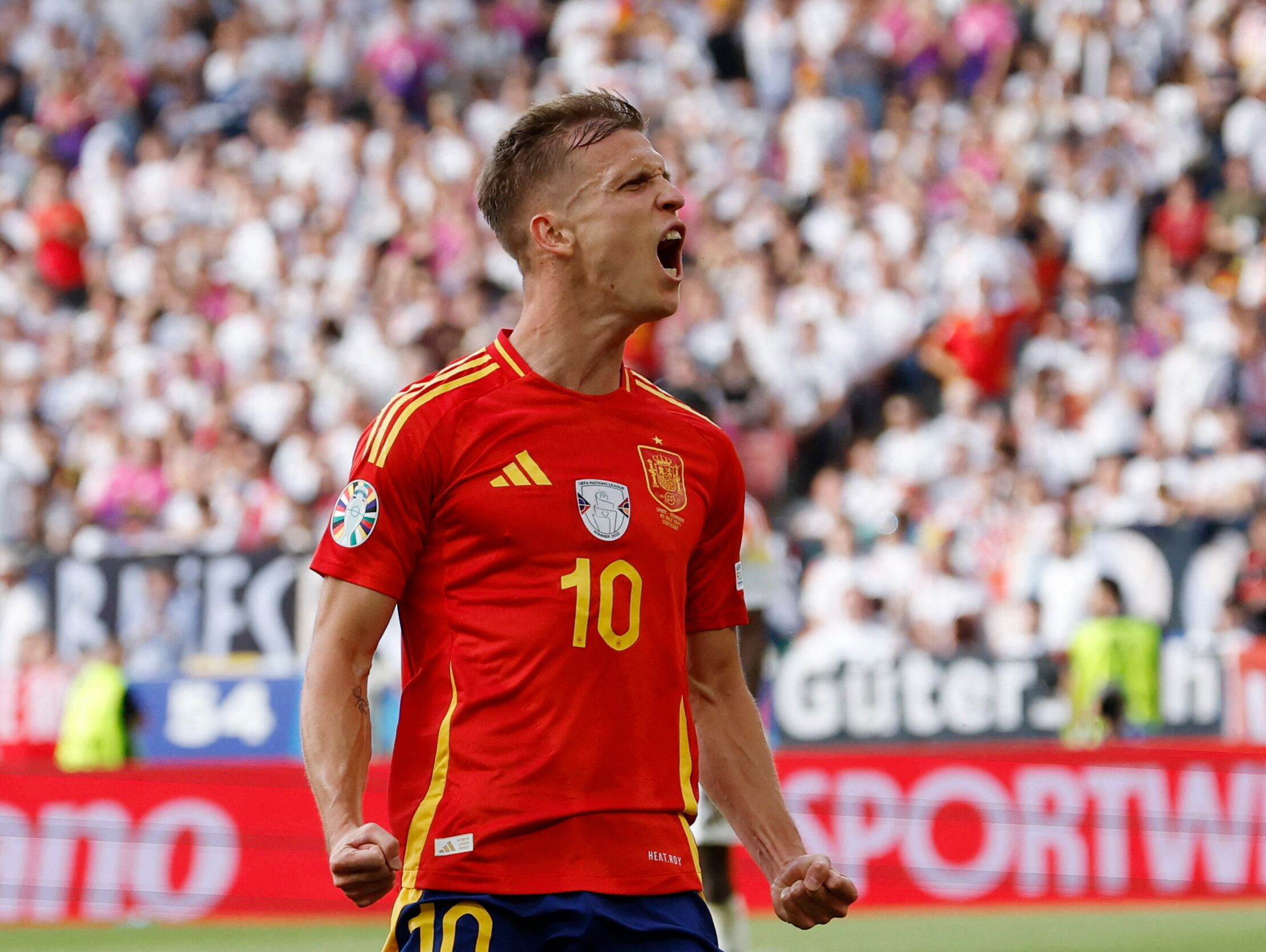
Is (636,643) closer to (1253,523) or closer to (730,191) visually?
(1253,523)

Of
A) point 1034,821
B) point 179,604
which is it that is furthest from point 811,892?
point 179,604

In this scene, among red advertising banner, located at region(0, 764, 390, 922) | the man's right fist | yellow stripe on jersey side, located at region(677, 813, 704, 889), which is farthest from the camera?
red advertising banner, located at region(0, 764, 390, 922)

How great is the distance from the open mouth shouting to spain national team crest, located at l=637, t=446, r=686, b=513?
0.34 m

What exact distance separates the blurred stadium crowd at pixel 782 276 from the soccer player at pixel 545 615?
32.0 feet

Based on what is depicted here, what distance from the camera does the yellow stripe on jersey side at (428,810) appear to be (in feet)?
12.2

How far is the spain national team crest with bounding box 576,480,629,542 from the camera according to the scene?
3846mm

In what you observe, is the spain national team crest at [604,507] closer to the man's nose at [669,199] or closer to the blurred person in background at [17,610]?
the man's nose at [669,199]

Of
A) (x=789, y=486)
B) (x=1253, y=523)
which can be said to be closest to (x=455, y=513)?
(x=1253, y=523)

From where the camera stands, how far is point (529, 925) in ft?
11.9

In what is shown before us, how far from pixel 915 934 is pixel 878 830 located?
129cm

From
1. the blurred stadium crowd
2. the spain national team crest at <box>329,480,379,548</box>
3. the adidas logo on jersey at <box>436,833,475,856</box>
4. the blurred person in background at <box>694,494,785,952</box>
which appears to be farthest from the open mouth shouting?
the blurred stadium crowd

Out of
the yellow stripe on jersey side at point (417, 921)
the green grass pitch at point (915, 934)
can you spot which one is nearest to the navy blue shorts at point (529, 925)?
the yellow stripe on jersey side at point (417, 921)

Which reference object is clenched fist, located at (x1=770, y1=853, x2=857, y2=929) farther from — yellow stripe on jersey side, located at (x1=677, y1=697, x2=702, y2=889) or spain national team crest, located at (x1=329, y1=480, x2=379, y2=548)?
spain national team crest, located at (x1=329, y1=480, x2=379, y2=548)

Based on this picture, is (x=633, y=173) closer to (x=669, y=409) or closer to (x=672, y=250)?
(x=672, y=250)
